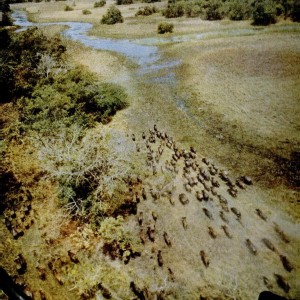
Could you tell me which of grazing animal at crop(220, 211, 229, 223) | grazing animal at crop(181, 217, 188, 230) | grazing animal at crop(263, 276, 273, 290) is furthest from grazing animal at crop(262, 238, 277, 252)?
grazing animal at crop(181, 217, 188, 230)

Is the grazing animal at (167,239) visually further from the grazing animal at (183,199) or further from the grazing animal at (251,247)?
the grazing animal at (251,247)

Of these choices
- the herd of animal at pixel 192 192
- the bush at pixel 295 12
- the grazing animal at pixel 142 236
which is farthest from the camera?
the bush at pixel 295 12

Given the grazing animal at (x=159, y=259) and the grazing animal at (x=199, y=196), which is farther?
the grazing animal at (x=199, y=196)

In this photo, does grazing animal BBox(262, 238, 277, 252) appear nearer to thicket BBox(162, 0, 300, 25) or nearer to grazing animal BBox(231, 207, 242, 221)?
grazing animal BBox(231, 207, 242, 221)

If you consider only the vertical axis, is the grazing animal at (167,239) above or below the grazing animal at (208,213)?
above

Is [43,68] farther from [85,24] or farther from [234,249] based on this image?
[85,24]

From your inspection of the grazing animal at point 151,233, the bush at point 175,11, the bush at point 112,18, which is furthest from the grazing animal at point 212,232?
the bush at point 112,18

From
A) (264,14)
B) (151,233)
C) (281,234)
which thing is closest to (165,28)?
(264,14)

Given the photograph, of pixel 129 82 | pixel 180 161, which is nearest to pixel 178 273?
pixel 180 161

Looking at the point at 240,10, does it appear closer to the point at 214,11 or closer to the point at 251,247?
the point at 214,11
